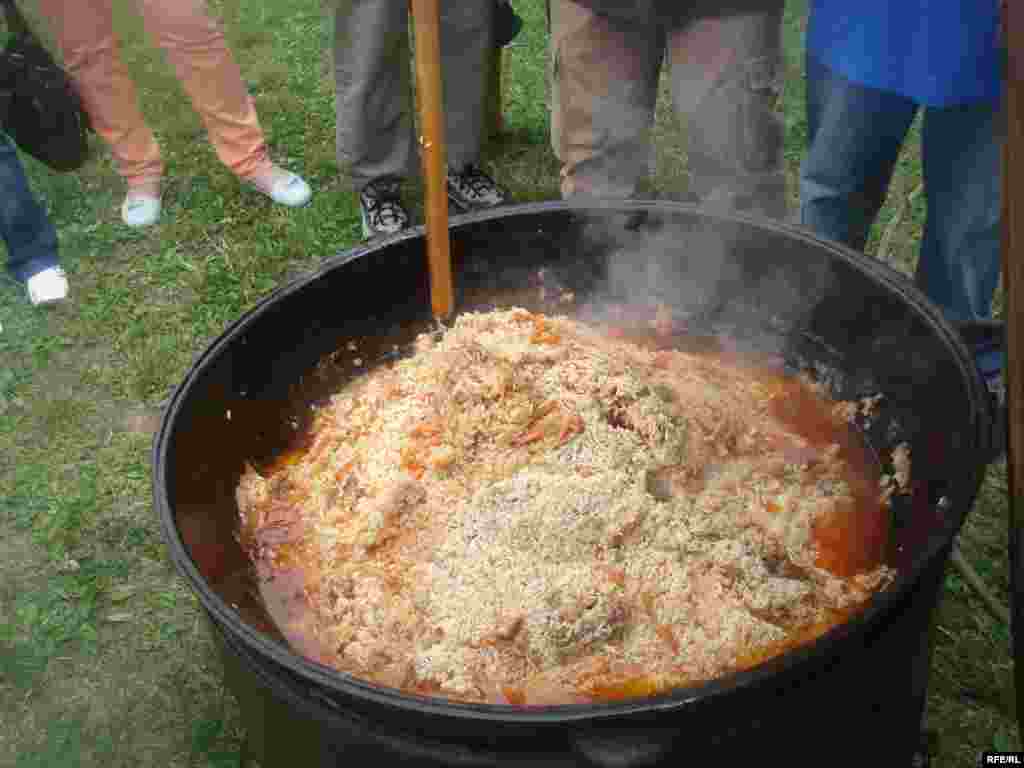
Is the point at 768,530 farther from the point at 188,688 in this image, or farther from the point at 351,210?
the point at 351,210

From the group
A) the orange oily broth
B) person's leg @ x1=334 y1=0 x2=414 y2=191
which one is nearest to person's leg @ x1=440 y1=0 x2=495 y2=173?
person's leg @ x1=334 y1=0 x2=414 y2=191

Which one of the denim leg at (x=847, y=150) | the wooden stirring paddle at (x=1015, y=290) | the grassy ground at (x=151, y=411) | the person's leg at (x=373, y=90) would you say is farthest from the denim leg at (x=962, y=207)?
the person's leg at (x=373, y=90)

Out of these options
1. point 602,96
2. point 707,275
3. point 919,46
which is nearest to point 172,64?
point 602,96

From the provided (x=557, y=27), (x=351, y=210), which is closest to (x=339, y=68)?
(x=351, y=210)

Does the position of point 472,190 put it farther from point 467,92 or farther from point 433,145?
point 433,145

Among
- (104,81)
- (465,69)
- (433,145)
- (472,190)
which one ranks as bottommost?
(472,190)

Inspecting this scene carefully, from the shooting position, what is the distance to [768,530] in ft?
5.89

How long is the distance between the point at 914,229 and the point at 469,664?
3052 mm

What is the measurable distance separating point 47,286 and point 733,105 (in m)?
2.84

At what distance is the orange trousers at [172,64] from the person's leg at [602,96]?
5.95 feet

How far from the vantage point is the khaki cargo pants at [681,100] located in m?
2.75

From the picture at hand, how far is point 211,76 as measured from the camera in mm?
4164

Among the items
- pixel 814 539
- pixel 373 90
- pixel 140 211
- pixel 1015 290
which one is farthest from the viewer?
pixel 140 211

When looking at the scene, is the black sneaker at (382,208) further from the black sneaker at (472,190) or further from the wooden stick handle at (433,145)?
the wooden stick handle at (433,145)
